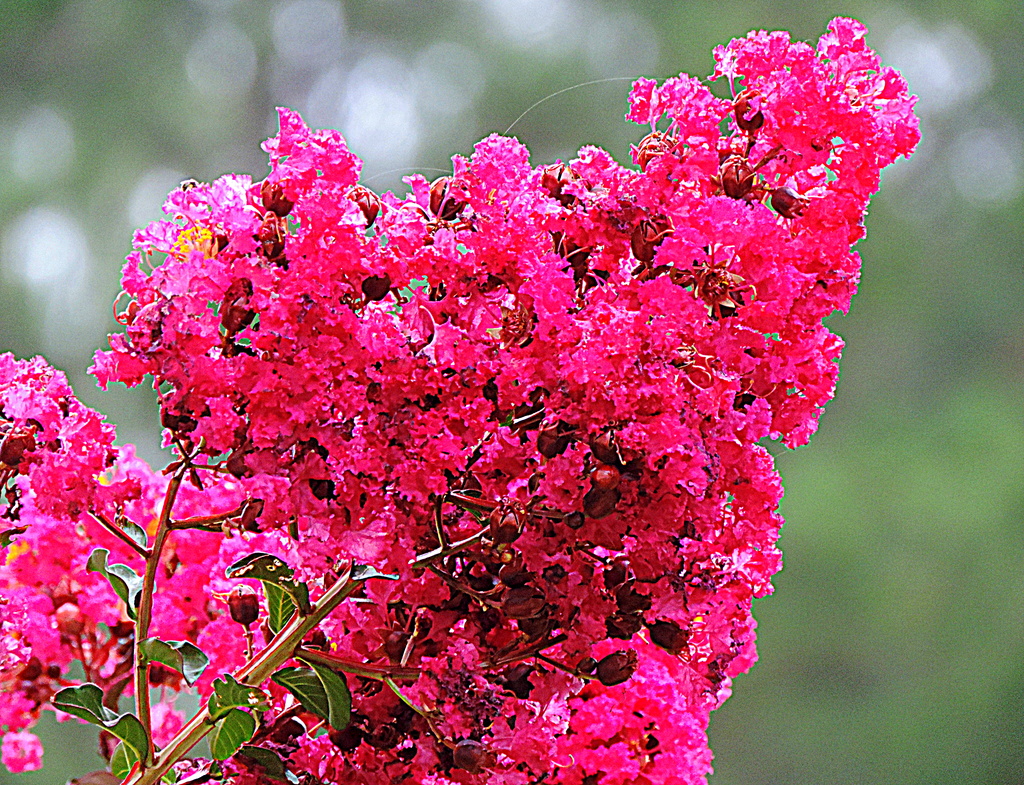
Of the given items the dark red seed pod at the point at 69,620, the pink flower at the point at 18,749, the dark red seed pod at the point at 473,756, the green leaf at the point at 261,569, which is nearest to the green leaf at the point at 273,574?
the green leaf at the point at 261,569

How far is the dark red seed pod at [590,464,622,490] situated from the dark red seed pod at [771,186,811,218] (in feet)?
0.55

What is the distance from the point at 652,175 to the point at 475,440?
16 centimetres

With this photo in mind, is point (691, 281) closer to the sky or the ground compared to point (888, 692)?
closer to the ground

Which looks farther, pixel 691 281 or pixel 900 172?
pixel 900 172

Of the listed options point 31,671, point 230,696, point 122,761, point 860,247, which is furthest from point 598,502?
point 860,247

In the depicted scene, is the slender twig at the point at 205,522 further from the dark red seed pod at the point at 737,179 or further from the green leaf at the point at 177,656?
the dark red seed pod at the point at 737,179

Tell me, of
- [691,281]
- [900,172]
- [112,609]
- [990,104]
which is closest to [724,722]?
[900,172]

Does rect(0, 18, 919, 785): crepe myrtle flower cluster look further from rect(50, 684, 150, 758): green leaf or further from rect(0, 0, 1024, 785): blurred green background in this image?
rect(0, 0, 1024, 785): blurred green background

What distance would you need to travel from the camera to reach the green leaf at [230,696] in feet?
1.92

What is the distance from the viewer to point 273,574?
60 centimetres

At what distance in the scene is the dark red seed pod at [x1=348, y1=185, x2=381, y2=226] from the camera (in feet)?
1.89

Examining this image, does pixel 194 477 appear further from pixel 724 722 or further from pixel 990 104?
pixel 990 104

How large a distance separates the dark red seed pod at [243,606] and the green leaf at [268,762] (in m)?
0.07

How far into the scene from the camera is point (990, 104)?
2.69m
